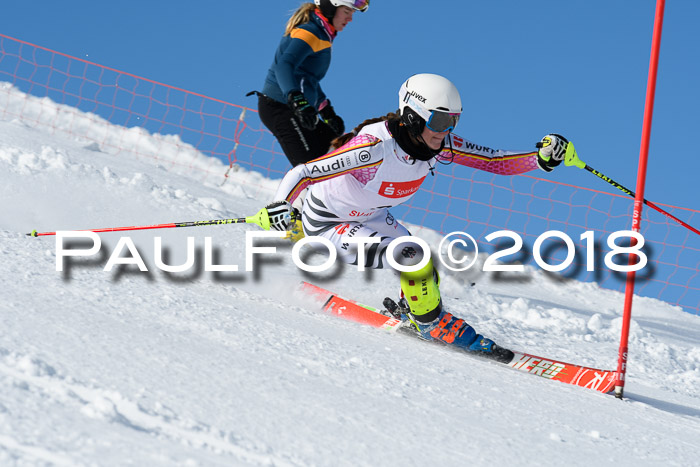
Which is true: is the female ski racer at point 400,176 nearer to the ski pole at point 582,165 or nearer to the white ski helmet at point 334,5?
the ski pole at point 582,165

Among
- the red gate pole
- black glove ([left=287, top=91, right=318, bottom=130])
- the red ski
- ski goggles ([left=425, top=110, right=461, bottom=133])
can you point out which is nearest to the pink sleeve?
ski goggles ([left=425, top=110, right=461, bottom=133])

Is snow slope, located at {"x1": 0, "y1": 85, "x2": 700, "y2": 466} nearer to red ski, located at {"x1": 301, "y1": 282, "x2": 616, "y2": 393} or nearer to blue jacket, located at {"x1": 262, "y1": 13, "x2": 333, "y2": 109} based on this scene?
red ski, located at {"x1": 301, "y1": 282, "x2": 616, "y2": 393}

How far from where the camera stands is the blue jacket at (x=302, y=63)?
5.05 meters

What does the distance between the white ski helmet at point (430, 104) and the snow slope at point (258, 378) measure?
126 centimetres

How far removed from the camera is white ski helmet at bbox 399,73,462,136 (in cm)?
412

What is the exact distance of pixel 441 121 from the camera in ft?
13.7

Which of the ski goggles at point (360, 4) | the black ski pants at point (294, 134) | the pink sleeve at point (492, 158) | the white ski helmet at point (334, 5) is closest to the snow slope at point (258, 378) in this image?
the black ski pants at point (294, 134)

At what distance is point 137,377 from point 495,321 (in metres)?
4.04

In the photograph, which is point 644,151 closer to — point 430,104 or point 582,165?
point 582,165

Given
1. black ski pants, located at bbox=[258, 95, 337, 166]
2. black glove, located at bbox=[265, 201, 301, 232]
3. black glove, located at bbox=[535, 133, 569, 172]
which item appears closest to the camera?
black glove, located at bbox=[265, 201, 301, 232]

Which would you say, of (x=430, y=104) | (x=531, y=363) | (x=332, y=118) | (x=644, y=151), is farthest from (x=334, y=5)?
(x=531, y=363)

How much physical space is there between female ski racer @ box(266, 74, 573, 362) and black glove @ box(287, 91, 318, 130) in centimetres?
46

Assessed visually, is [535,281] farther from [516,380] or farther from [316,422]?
[316,422]

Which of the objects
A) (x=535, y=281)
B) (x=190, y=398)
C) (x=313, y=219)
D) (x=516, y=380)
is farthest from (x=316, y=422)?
(x=535, y=281)
